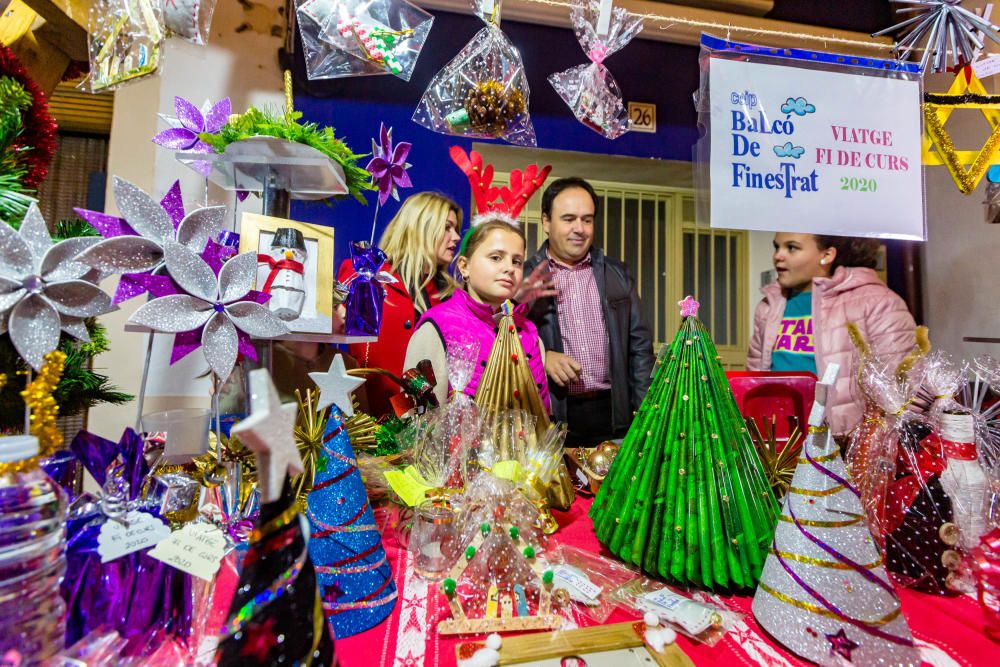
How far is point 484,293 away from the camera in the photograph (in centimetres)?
162

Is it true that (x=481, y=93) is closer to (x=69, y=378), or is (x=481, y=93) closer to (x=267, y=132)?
(x=267, y=132)

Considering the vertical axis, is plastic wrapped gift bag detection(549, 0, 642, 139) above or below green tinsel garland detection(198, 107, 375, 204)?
above

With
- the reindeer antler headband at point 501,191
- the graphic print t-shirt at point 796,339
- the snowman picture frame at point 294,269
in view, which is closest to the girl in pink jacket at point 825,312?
the graphic print t-shirt at point 796,339

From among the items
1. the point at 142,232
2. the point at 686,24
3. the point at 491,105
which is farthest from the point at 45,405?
the point at 686,24

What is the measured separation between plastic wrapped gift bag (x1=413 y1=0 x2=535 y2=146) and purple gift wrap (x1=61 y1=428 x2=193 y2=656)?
120cm

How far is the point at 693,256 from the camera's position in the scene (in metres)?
3.07

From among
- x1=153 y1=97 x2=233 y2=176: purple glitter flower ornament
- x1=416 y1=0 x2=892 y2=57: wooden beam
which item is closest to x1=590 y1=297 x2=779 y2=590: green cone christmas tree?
x1=153 y1=97 x2=233 y2=176: purple glitter flower ornament

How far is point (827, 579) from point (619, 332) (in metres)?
1.42

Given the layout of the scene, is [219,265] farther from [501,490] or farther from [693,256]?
[693,256]

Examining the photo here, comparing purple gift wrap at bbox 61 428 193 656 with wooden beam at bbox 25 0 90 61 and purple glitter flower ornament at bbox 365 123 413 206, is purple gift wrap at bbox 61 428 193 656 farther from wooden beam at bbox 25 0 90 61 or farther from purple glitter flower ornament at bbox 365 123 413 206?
purple glitter flower ornament at bbox 365 123 413 206

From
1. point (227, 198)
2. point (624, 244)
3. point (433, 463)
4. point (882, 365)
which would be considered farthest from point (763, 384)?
point (227, 198)

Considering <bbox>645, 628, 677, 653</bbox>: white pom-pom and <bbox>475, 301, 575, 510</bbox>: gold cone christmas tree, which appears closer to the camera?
<bbox>645, 628, 677, 653</bbox>: white pom-pom

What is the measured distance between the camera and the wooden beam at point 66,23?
0.95 m

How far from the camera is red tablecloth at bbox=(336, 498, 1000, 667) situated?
680 millimetres
